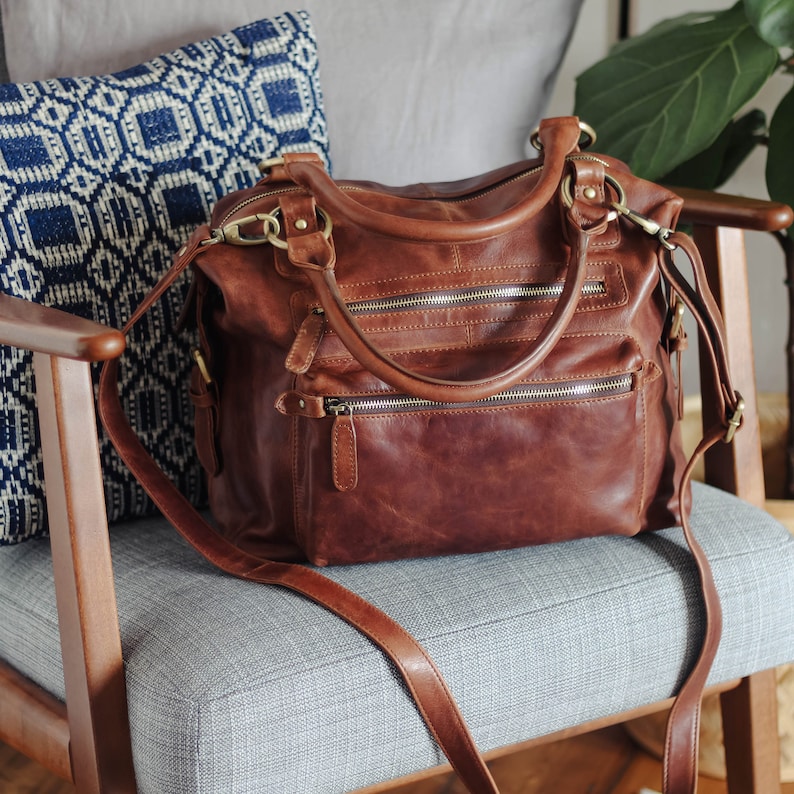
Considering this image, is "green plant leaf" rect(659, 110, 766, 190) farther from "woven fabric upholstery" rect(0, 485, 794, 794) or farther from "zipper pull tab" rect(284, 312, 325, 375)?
"zipper pull tab" rect(284, 312, 325, 375)

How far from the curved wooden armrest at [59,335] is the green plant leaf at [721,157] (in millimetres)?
833

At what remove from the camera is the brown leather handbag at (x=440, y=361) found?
0.76 m

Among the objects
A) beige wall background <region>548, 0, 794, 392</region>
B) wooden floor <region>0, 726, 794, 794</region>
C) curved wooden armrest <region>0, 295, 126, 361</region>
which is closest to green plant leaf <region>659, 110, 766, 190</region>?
beige wall background <region>548, 0, 794, 392</region>

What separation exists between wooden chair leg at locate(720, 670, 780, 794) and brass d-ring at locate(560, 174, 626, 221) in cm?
42

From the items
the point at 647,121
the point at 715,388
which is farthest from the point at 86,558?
the point at 647,121

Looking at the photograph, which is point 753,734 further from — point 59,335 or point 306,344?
point 59,335

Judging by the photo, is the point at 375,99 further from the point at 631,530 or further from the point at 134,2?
the point at 631,530

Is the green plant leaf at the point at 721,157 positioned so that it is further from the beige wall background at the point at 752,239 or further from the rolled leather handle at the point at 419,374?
the rolled leather handle at the point at 419,374

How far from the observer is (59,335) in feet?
2.04

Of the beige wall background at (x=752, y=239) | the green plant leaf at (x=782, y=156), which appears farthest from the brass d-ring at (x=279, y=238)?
the beige wall background at (x=752, y=239)

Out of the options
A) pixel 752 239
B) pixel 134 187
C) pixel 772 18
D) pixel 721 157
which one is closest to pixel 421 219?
pixel 134 187

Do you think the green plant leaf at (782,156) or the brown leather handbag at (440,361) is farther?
the green plant leaf at (782,156)

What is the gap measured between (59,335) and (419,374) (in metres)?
0.25

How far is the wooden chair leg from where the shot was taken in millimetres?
894
